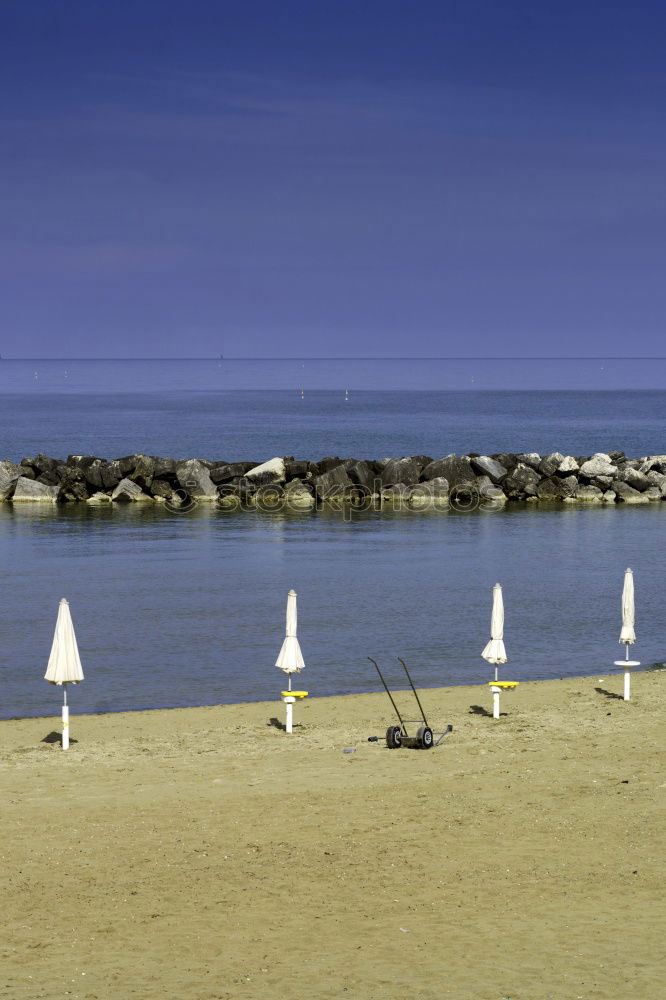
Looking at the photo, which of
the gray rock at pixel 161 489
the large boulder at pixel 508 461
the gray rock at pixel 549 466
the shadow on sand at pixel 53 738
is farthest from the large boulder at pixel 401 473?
the shadow on sand at pixel 53 738

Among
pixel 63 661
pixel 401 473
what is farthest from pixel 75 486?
pixel 63 661

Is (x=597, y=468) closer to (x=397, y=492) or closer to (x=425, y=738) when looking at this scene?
(x=397, y=492)

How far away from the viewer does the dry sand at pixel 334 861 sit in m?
10.1

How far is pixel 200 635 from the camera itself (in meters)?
26.8

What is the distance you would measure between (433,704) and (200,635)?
8.18 meters

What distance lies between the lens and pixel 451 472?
56.3m

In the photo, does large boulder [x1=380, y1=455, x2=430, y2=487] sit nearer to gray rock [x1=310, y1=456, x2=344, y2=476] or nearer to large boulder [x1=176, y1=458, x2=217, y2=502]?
gray rock [x1=310, y1=456, x2=344, y2=476]

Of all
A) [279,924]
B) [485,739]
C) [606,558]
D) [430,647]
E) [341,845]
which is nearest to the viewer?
[279,924]

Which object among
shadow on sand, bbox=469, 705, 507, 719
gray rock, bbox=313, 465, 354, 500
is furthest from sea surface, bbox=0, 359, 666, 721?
gray rock, bbox=313, 465, 354, 500

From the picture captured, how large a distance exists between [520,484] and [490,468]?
159cm

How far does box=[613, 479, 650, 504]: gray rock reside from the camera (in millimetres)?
56531

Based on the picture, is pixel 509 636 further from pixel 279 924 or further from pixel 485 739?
pixel 279 924

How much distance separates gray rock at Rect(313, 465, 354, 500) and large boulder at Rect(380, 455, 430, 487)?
6.67ft

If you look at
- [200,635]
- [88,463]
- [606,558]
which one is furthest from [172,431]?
[200,635]
